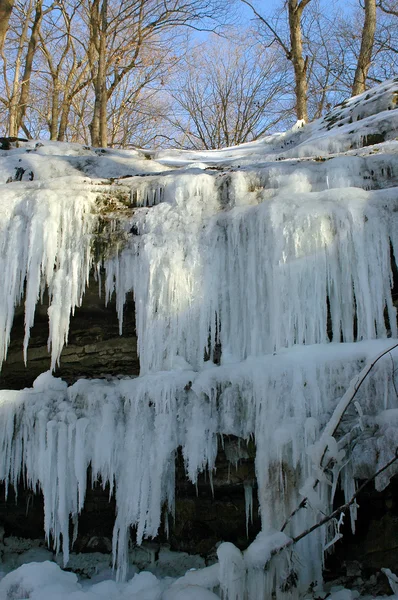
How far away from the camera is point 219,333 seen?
14.7ft

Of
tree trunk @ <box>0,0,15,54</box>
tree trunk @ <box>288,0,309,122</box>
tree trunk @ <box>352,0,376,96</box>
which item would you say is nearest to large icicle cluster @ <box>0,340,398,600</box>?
tree trunk @ <box>0,0,15,54</box>

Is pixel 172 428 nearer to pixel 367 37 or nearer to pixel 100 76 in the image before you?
pixel 100 76

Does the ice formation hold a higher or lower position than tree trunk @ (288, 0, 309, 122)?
lower

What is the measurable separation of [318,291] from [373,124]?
361 cm

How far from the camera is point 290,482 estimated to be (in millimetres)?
3670

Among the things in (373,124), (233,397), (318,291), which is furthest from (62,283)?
(373,124)

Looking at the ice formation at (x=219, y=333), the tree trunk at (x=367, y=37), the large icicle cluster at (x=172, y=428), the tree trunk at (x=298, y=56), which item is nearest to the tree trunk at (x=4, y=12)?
the ice formation at (x=219, y=333)

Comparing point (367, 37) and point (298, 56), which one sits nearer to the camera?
point (367, 37)

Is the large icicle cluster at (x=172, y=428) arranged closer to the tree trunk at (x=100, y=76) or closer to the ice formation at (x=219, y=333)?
the ice formation at (x=219, y=333)

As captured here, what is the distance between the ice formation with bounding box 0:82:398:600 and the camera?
3.73 metres

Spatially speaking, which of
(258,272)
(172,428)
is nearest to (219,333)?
(258,272)

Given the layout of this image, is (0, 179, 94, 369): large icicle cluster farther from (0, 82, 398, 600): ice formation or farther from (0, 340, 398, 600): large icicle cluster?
(0, 340, 398, 600): large icicle cluster

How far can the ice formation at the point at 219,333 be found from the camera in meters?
3.73

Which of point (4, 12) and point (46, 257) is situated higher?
point (4, 12)
